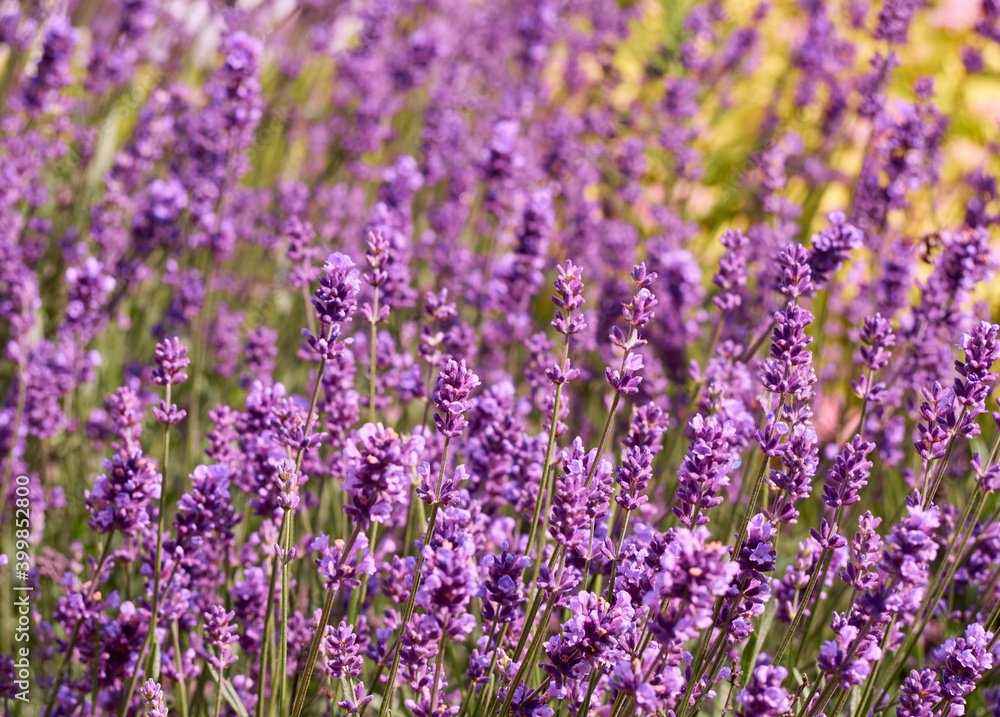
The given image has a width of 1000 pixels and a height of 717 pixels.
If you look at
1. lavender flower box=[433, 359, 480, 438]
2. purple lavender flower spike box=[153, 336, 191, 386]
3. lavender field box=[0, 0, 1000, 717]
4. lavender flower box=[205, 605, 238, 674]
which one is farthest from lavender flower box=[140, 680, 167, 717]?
lavender flower box=[433, 359, 480, 438]

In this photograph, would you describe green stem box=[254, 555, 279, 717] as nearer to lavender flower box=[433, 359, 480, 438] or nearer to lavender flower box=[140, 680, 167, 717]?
lavender flower box=[140, 680, 167, 717]

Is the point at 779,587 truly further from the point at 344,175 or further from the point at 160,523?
the point at 344,175

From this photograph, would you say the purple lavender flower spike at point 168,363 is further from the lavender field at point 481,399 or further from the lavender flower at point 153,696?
the lavender flower at point 153,696

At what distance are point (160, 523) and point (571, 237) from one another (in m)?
2.81

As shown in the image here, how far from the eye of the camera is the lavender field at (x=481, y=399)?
5.44 feet

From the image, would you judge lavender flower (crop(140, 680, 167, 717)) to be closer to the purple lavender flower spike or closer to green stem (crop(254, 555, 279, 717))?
green stem (crop(254, 555, 279, 717))

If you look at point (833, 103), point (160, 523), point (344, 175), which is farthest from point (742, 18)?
point (160, 523)

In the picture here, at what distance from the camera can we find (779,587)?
217cm

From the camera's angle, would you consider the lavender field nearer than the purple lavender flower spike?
Yes

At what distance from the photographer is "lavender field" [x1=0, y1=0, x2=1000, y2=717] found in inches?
65.2

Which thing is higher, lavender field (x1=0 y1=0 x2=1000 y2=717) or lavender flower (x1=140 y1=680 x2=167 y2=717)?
lavender field (x1=0 y1=0 x2=1000 y2=717)

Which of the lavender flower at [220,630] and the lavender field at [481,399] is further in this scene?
the lavender flower at [220,630]

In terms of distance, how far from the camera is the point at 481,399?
2.36 meters

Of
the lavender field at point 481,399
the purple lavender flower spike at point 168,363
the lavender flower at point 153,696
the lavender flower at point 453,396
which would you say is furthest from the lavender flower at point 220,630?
the lavender flower at point 453,396
